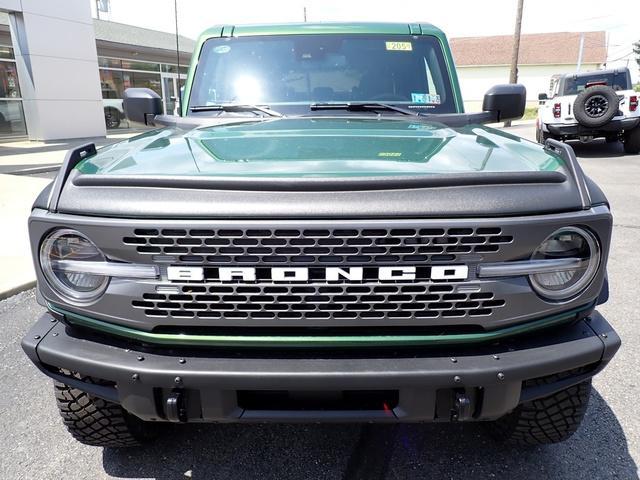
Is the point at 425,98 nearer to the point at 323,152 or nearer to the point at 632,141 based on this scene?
the point at 323,152

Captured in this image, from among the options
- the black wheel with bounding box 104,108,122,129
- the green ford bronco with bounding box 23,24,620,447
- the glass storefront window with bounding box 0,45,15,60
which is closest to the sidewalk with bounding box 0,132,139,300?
the glass storefront window with bounding box 0,45,15,60

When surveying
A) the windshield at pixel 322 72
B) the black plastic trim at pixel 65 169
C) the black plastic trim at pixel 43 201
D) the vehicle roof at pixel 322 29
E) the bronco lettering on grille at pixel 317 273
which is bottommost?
the bronco lettering on grille at pixel 317 273

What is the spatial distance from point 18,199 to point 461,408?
7.29 metres

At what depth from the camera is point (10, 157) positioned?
1152 centimetres

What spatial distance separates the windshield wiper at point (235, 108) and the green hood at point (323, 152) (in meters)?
0.41

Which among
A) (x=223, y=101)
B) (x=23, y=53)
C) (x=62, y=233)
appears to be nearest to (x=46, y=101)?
(x=23, y=53)

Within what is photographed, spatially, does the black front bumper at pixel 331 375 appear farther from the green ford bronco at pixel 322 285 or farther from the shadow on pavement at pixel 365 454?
the shadow on pavement at pixel 365 454

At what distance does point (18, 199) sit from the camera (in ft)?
23.5

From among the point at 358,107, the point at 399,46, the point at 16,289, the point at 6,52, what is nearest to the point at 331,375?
the point at 358,107

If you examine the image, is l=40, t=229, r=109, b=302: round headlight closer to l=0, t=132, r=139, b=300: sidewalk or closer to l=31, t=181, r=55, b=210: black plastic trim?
l=31, t=181, r=55, b=210: black plastic trim

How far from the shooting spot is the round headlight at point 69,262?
1.66 metres

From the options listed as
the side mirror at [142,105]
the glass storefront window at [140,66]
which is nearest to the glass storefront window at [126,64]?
the glass storefront window at [140,66]

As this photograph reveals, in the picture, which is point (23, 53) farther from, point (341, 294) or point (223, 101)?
point (341, 294)

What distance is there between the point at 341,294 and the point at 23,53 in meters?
15.1
